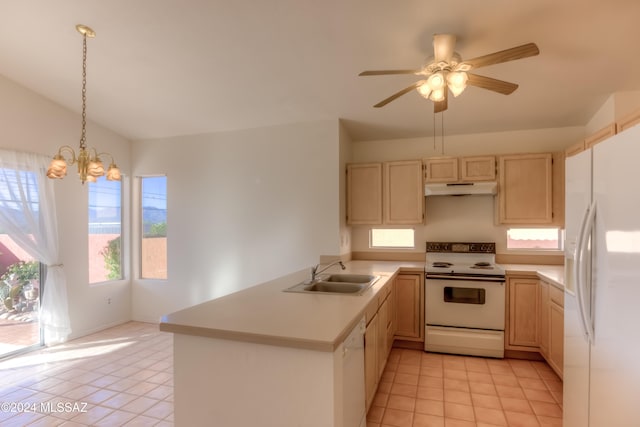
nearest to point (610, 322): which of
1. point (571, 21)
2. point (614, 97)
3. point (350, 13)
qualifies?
point (571, 21)

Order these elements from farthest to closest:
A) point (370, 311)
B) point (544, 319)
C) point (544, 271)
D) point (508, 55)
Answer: point (544, 271) < point (544, 319) < point (370, 311) < point (508, 55)

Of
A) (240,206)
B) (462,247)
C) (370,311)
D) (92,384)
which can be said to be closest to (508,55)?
(370,311)

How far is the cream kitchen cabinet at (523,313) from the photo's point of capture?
3.28m

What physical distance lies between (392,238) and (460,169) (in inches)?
49.4

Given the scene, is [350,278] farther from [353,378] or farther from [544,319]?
[544,319]

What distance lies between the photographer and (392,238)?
4.40 metres

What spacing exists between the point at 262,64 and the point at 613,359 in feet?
10.2

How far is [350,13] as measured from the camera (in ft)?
7.65

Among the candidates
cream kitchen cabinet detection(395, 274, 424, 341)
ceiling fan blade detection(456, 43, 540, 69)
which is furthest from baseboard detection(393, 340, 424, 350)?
ceiling fan blade detection(456, 43, 540, 69)

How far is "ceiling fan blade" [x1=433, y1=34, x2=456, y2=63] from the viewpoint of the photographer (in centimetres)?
222

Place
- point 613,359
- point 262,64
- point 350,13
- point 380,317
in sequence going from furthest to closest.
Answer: point 262,64 → point 380,317 → point 350,13 → point 613,359

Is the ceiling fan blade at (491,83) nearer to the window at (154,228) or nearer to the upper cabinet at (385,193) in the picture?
the upper cabinet at (385,193)

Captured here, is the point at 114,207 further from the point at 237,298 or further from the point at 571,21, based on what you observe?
the point at 571,21

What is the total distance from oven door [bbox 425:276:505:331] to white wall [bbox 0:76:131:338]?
431 centimetres
